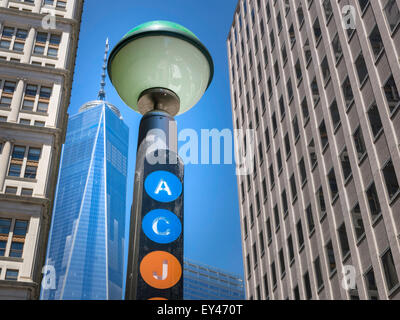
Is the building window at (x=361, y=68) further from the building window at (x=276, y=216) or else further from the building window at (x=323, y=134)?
the building window at (x=276, y=216)

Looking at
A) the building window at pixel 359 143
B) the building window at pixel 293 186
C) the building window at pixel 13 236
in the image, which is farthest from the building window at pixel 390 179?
the building window at pixel 13 236

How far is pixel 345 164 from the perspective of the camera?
29.8m

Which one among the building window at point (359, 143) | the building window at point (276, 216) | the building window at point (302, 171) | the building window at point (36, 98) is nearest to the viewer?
the building window at point (359, 143)

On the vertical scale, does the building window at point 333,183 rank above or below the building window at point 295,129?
below

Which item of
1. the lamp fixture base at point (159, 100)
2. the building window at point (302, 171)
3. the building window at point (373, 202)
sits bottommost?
the lamp fixture base at point (159, 100)

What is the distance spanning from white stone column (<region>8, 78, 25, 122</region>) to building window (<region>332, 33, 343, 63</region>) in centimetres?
2658

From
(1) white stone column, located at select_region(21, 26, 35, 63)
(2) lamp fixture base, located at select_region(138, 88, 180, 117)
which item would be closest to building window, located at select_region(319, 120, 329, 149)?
(1) white stone column, located at select_region(21, 26, 35, 63)

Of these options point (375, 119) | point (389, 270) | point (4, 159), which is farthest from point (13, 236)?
point (375, 119)

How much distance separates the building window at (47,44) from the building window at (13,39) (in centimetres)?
124

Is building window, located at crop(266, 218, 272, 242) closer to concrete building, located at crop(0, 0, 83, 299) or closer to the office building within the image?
concrete building, located at crop(0, 0, 83, 299)

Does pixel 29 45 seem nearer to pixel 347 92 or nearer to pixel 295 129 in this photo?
pixel 295 129

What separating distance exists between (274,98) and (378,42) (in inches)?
631

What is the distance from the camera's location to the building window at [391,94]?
25.1 metres

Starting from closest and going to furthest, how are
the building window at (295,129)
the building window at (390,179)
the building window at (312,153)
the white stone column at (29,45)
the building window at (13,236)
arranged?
the building window at (390,179) < the building window at (312,153) < the building window at (13,236) < the building window at (295,129) < the white stone column at (29,45)
